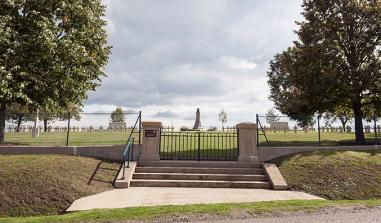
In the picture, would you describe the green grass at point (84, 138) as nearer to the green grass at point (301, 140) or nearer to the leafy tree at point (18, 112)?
the leafy tree at point (18, 112)

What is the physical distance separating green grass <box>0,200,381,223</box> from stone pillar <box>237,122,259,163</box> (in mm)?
5806

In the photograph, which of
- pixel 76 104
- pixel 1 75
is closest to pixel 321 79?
pixel 76 104

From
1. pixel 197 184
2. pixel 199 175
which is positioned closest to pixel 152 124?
pixel 199 175

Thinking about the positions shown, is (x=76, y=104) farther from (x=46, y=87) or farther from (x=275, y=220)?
(x=275, y=220)

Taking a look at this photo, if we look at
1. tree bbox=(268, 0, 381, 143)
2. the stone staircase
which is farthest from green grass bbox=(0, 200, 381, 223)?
tree bbox=(268, 0, 381, 143)

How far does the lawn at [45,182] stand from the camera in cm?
989

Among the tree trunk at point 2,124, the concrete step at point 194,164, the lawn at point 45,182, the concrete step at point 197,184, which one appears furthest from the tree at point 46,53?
the concrete step at point 197,184

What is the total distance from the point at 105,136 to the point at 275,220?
53.0 ft

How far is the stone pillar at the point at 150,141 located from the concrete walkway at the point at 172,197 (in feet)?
9.34

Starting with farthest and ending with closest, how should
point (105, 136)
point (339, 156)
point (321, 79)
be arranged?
point (105, 136), point (321, 79), point (339, 156)

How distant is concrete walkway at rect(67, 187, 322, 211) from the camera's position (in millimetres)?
9594

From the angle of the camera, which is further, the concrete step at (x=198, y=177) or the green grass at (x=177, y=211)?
the concrete step at (x=198, y=177)

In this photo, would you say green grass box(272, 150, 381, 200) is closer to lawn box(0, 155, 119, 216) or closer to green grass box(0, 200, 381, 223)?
green grass box(0, 200, 381, 223)

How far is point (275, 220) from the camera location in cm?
730
